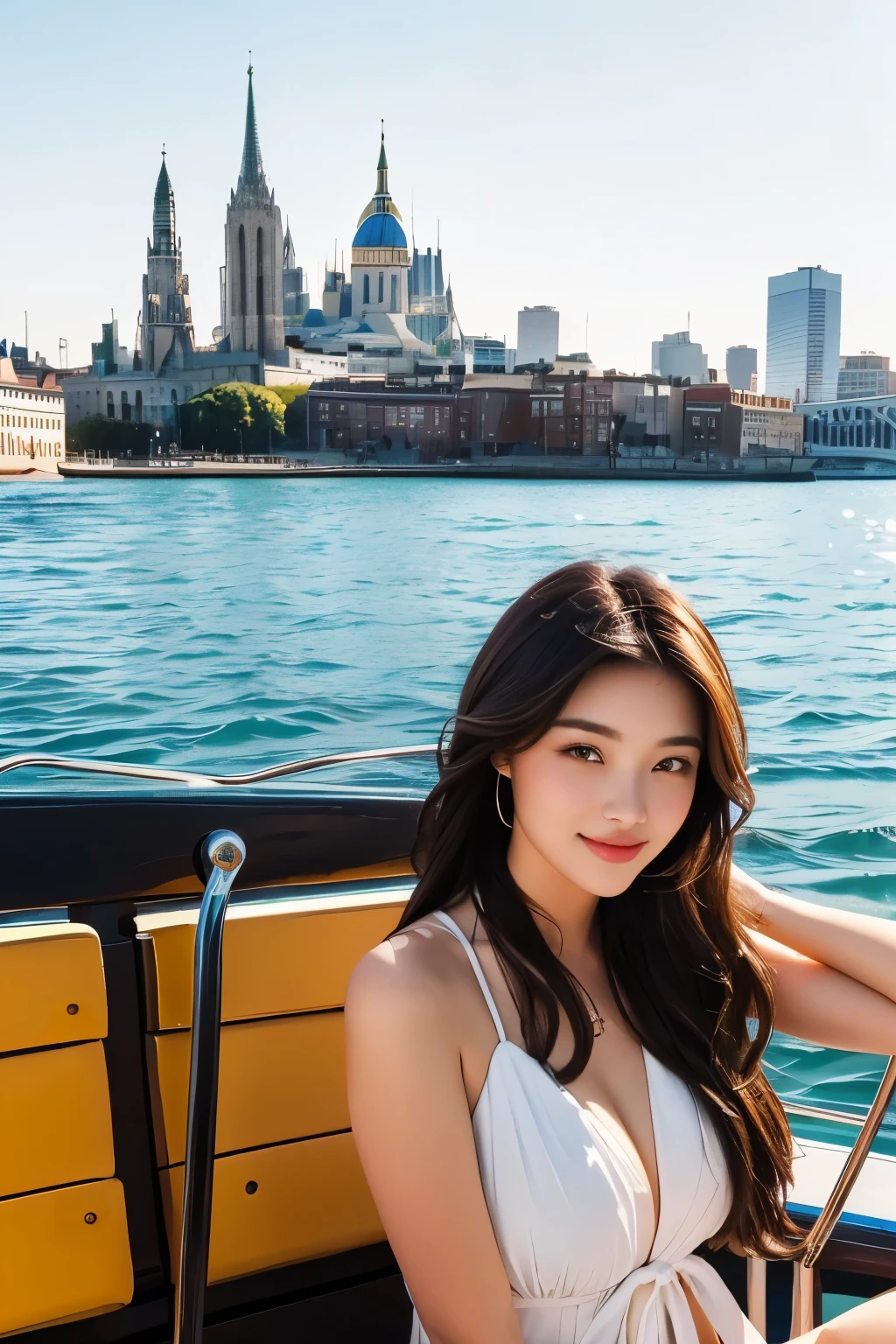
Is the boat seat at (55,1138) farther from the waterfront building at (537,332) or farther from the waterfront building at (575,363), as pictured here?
the waterfront building at (537,332)

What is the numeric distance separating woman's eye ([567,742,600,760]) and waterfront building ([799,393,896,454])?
24.0 metres

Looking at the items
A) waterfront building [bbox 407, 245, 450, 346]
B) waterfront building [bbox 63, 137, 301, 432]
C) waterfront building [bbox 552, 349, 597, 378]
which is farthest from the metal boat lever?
waterfront building [bbox 407, 245, 450, 346]

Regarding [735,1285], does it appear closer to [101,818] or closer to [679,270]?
[101,818]

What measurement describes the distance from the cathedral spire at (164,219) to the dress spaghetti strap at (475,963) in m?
35.6

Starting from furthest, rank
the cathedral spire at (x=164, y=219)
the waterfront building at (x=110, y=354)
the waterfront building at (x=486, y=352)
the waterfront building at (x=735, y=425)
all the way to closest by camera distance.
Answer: the waterfront building at (x=486, y=352)
the cathedral spire at (x=164, y=219)
the waterfront building at (x=110, y=354)
the waterfront building at (x=735, y=425)

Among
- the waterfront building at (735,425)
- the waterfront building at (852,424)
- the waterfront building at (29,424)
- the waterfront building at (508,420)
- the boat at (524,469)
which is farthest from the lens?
the waterfront building at (508,420)

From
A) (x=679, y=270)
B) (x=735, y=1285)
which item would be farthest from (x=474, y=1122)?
(x=679, y=270)

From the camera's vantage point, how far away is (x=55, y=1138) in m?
0.67

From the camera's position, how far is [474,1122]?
0.58 m

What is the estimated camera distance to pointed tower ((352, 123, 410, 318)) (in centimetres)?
4494

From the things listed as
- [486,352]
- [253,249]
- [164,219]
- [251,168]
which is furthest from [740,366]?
[164,219]

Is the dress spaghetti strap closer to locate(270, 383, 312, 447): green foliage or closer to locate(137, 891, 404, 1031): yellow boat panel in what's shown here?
locate(137, 891, 404, 1031): yellow boat panel

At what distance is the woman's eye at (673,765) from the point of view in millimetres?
648

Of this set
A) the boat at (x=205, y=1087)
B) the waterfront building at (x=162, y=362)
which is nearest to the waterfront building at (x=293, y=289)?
the waterfront building at (x=162, y=362)
